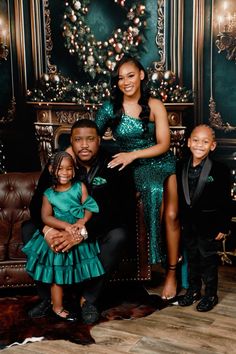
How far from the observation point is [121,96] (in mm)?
3658

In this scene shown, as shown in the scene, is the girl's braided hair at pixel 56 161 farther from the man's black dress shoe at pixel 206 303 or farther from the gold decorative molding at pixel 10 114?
the gold decorative molding at pixel 10 114

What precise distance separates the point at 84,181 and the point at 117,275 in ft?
2.30

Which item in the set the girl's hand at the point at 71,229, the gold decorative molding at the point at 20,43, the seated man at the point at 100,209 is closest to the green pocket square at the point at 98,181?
the seated man at the point at 100,209

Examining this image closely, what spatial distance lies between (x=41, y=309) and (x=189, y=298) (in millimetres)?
1014

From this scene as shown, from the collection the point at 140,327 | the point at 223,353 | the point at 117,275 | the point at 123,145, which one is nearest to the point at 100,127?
the point at 123,145

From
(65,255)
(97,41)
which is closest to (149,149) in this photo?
(65,255)

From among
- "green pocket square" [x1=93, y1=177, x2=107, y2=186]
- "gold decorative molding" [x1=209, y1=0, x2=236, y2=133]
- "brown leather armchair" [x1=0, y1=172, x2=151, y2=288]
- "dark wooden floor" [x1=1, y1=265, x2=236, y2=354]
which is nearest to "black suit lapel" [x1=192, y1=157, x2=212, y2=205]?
"brown leather armchair" [x1=0, y1=172, x2=151, y2=288]

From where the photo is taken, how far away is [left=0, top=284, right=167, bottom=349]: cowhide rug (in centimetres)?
300

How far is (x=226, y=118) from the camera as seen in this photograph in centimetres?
593

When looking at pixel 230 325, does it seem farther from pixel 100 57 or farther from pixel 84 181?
pixel 100 57

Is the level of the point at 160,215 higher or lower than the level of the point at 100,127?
lower

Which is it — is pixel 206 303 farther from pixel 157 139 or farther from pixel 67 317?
pixel 157 139

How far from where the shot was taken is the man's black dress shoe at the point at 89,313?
Result: 318 centimetres

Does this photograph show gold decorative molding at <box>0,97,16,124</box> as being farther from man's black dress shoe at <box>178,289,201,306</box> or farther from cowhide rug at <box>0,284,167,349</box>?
man's black dress shoe at <box>178,289,201,306</box>
